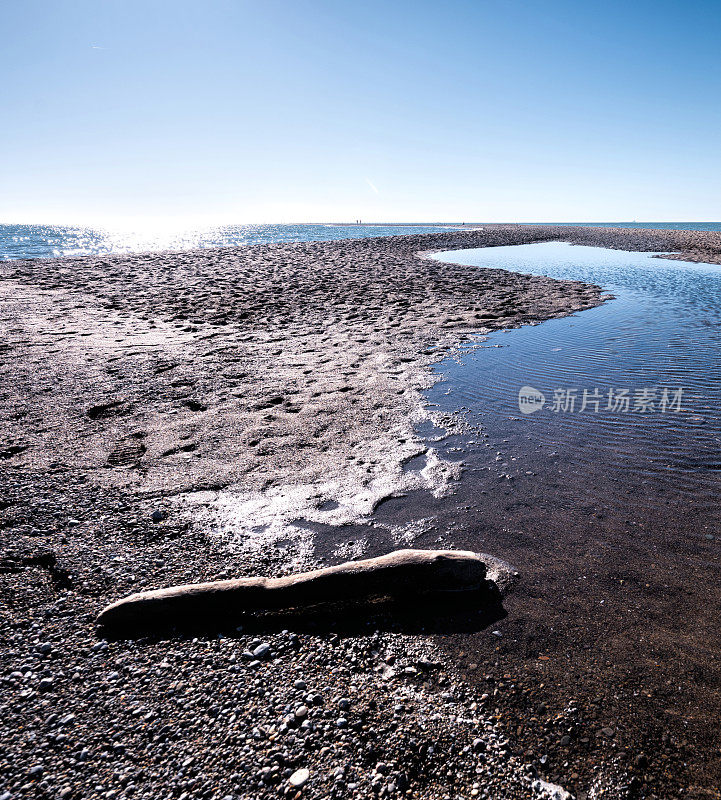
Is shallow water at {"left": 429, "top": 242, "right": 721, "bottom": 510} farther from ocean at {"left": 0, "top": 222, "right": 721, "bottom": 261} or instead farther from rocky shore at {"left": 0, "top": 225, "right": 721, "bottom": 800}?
ocean at {"left": 0, "top": 222, "right": 721, "bottom": 261}

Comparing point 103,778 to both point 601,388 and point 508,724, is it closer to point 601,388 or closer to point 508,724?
point 508,724

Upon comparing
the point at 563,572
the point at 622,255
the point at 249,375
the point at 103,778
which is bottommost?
the point at 103,778

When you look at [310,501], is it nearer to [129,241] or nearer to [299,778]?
[299,778]

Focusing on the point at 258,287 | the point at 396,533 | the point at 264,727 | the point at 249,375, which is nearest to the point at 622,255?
the point at 258,287

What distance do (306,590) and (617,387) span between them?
923 cm

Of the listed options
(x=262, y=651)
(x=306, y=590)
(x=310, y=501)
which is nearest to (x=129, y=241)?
(x=310, y=501)

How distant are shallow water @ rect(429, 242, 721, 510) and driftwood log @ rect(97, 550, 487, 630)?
3165 mm

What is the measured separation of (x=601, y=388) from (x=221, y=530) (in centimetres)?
920

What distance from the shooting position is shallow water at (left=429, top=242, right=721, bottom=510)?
7.21 metres

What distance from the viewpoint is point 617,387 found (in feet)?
33.5

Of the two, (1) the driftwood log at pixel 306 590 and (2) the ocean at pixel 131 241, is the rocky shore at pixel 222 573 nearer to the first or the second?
(1) the driftwood log at pixel 306 590

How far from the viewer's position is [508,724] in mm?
3299

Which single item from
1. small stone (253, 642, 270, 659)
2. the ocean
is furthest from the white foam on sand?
the ocean

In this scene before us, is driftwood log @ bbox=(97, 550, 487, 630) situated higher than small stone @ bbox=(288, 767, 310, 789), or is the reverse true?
driftwood log @ bbox=(97, 550, 487, 630)
